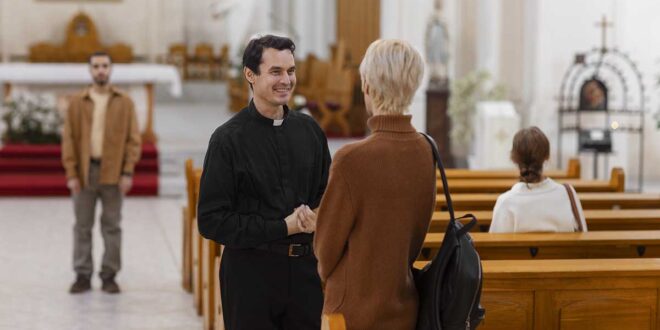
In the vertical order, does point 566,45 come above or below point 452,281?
above

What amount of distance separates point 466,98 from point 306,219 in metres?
10.2

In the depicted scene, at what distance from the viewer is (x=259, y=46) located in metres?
3.56

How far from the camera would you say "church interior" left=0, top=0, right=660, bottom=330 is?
4.88 m

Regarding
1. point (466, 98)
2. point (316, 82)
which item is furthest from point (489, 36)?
point (316, 82)

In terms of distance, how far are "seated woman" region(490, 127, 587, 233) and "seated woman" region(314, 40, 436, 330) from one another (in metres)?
2.05

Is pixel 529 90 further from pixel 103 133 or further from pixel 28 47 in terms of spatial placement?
pixel 28 47

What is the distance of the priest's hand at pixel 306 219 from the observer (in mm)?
3525

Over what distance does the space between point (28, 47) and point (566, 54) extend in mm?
12830

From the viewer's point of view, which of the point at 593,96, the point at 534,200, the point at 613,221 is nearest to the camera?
the point at 534,200

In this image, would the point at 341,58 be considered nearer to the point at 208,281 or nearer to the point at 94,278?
the point at 94,278

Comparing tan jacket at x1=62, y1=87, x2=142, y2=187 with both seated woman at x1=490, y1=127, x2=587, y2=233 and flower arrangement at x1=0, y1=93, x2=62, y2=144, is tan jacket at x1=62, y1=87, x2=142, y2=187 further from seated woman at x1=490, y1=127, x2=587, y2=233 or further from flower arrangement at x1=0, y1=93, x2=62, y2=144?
flower arrangement at x1=0, y1=93, x2=62, y2=144

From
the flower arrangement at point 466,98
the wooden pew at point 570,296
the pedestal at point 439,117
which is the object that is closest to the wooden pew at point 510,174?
the wooden pew at point 570,296

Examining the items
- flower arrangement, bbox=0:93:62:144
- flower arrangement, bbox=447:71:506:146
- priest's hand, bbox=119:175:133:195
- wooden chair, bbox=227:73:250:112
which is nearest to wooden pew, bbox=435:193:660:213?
priest's hand, bbox=119:175:133:195

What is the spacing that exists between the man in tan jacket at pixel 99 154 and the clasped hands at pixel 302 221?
137 inches
